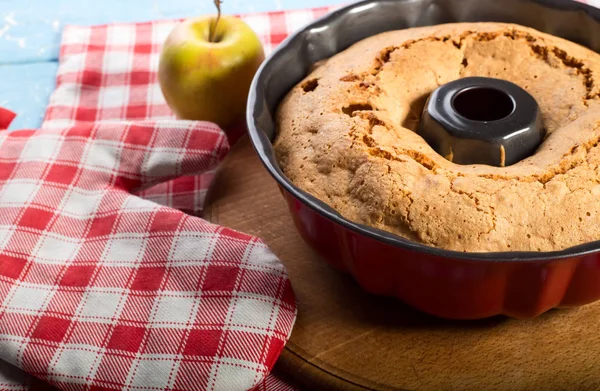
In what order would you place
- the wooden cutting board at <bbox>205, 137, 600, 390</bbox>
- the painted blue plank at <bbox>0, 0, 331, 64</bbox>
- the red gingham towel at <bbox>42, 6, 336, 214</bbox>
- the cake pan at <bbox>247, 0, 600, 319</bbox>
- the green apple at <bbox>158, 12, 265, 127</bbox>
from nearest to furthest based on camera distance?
the cake pan at <bbox>247, 0, 600, 319</bbox> < the wooden cutting board at <bbox>205, 137, 600, 390</bbox> < the green apple at <bbox>158, 12, 265, 127</bbox> < the red gingham towel at <bbox>42, 6, 336, 214</bbox> < the painted blue plank at <bbox>0, 0, 331, 64</bbox>

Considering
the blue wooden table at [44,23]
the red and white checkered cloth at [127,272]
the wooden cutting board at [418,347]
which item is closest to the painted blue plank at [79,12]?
the blue wooden table at [44,23]

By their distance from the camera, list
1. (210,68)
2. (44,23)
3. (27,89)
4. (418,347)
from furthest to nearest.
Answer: (44,23) < (27,89) < (210,68) < (418,347)

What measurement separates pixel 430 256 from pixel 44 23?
1.88m

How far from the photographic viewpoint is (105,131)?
5.71ft

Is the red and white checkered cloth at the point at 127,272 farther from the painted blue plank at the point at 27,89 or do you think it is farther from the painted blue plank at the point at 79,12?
the painted blue plank at the point at 79,12

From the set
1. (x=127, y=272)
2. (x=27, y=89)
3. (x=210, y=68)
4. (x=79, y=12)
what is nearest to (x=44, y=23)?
(x=79, y=12)

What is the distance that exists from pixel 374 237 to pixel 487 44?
2.13ft

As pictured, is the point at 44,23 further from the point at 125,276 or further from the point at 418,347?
the point at 418,347

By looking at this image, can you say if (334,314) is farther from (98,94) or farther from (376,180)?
(98,94)

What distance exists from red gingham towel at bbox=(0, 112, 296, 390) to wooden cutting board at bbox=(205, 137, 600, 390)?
7 cm

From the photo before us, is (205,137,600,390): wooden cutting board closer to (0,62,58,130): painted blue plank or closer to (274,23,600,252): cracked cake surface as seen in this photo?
(274,23,600,252): cracked cake surface

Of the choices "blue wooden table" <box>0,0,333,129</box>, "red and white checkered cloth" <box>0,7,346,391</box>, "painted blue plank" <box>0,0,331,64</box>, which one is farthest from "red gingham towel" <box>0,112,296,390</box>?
"painted blue plank" <box>0,0,331,64</box>

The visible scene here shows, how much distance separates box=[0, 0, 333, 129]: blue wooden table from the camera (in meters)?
2.20

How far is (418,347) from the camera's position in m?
1.28
